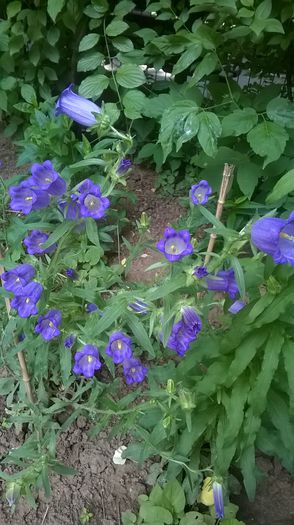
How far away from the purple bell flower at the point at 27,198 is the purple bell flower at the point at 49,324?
38 centimetres

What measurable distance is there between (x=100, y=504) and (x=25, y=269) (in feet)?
4.28

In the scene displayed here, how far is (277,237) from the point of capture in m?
1.36

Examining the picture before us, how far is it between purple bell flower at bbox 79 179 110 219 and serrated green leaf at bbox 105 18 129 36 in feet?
6.22

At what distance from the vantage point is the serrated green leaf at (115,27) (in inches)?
125

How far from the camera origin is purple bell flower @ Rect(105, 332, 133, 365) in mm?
1724

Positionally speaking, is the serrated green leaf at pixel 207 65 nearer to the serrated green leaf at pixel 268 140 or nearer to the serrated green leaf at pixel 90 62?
the serrated green leaf at pixel 268 140

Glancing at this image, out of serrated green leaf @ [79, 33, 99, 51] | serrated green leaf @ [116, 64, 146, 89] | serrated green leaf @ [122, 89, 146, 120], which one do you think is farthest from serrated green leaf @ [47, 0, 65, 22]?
serrated green leaf @ [122, 89, 146, 120]

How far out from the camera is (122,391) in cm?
268

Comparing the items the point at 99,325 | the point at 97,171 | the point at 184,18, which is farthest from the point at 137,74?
the point at 99,325

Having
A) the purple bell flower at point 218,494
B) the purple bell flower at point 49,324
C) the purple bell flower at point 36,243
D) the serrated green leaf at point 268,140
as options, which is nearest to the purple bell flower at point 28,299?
the purple bell flower at point 49,324

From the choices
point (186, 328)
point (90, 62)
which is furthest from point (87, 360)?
point (90, 62)

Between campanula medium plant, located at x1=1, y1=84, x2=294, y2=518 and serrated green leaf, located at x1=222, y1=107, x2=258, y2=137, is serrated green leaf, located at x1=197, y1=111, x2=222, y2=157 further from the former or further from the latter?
campanula medium plant, located at x1=1, y1=84, x2=294, y2=518

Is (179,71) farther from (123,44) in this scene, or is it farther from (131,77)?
(123,44)

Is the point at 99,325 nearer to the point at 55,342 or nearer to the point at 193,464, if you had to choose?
the point at 55,342
